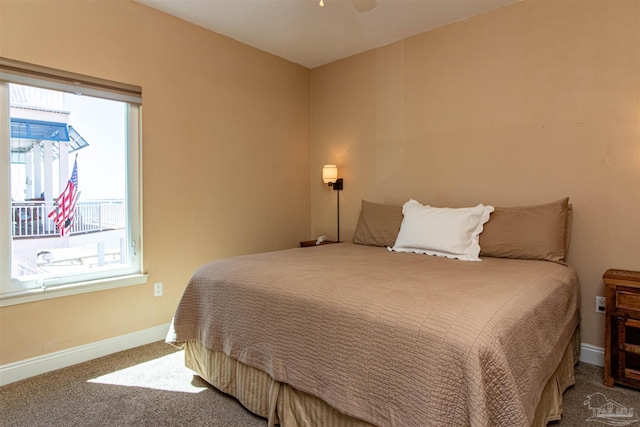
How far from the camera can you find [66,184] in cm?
245

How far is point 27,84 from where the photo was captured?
2205 millimetres

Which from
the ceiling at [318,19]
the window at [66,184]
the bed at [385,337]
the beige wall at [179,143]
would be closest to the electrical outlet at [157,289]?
the beige wall at [179,143]

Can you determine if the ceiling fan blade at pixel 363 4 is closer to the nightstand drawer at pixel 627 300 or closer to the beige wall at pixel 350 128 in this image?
the beige wall at pixel 350 128

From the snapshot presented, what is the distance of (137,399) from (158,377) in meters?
0.25

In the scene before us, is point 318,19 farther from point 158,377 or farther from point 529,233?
point 158,377

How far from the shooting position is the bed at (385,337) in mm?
1132

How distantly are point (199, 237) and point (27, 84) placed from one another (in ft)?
5.02

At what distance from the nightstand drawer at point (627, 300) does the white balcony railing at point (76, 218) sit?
10.7ft

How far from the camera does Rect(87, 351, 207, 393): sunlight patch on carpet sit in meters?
2.10

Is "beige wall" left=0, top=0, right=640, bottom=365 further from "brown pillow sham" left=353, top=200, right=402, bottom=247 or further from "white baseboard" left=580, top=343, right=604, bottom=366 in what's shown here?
"brown pillow sham" left=353, top=200, right=402, bottom=247

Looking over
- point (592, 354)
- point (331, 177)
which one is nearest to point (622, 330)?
point (592, 354)

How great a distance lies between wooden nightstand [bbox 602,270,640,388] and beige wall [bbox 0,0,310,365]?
2726 mm

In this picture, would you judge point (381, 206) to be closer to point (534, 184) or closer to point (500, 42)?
point (534, 184)

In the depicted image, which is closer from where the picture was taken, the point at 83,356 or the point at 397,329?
the point at 397,329
